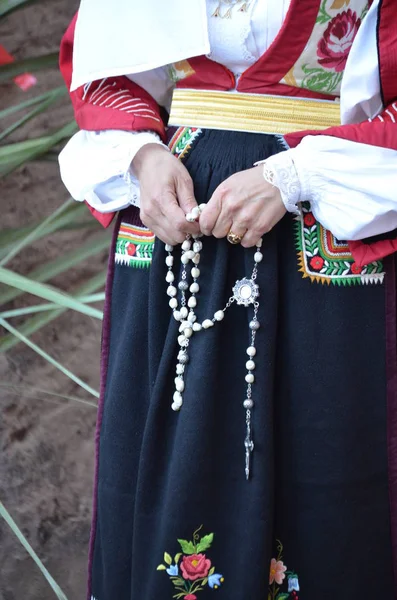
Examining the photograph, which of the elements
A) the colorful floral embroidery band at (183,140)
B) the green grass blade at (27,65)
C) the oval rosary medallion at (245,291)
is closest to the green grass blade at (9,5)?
the green grass blade at (27,65)

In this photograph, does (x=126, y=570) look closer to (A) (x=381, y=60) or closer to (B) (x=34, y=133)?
(A) (x=381, y=60)

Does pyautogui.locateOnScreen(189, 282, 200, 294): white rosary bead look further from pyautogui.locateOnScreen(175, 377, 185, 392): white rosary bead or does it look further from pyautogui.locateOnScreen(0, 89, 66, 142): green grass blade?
pyautogui.locateOnScreen(0, 89, 66, 142): green grass blade

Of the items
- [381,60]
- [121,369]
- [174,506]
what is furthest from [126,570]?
[381,60]

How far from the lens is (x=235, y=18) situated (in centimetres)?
86

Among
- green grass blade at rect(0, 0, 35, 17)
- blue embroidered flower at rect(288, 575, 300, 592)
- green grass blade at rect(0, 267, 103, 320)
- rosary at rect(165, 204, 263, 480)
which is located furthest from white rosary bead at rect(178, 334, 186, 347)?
green grass blade at rect(0, 0, 35, 17)

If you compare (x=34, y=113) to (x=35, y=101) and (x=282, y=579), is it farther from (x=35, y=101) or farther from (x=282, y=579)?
(x=282, y=579)

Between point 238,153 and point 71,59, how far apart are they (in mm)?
354

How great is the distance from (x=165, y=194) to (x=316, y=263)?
→ 0.69 ft

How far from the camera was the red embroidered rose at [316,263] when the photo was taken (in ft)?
2.76

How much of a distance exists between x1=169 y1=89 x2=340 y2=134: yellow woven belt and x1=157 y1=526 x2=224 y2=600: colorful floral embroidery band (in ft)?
1.73

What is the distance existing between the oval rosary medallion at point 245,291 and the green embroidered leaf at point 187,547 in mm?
307

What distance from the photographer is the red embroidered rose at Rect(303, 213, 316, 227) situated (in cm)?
85

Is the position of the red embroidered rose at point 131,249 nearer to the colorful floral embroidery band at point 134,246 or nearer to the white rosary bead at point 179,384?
the colorful floral embroidery band at point 134,246

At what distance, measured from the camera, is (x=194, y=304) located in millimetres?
853
